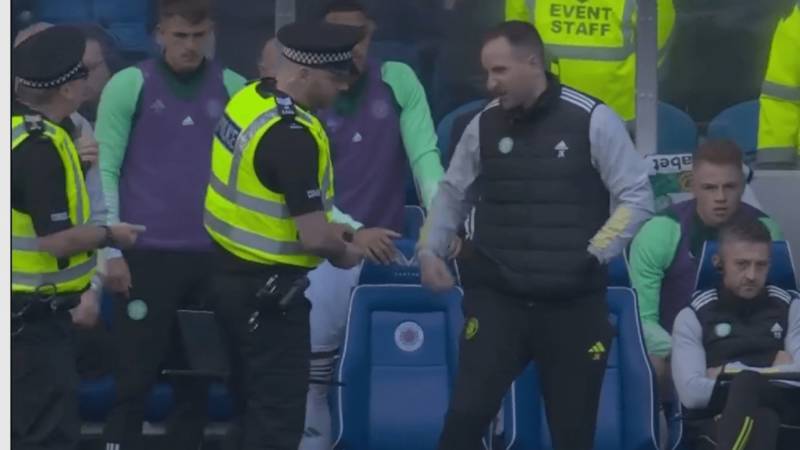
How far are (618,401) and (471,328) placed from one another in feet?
3.60

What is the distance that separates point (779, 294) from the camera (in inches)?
291

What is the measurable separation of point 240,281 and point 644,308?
1.95 meters

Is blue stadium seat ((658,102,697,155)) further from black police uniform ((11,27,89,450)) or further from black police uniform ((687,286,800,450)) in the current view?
black police uniform ((11,27,89,450))

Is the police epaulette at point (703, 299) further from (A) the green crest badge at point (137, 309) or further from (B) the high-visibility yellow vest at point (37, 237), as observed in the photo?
(B) the high-visibility yellow vest at point (37, 237)

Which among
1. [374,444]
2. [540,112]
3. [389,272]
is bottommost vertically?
[374,444]

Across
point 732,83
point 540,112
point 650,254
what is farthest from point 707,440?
point 732,83

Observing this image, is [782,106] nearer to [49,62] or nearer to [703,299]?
[703,299]

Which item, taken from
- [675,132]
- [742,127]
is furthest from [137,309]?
[742,127]

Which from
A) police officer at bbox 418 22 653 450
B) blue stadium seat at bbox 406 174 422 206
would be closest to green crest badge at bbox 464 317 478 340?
police officer at bbox 418 22 653 450

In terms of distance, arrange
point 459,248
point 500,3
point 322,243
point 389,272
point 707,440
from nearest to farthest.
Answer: point 322,243 → point 459,248 → point 707,440 → point 389,272 → point 500,3

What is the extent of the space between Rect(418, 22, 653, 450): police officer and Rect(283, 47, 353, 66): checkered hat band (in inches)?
19.3

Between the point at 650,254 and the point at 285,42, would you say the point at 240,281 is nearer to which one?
the point at 285,42

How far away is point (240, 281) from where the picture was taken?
6332 millimetres

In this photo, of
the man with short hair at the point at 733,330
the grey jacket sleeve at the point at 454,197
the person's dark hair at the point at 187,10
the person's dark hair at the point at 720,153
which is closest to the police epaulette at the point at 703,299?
the man with short hair at the point at 733,330
